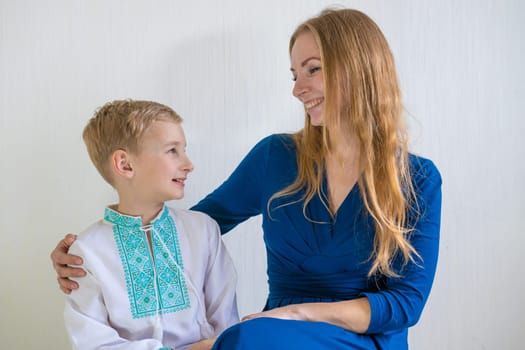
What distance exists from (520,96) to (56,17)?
1.36 meters

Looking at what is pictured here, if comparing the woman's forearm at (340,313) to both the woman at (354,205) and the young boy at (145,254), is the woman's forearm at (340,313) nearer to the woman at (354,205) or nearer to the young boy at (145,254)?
the woman at (354,205)

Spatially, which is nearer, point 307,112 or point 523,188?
point 307,112

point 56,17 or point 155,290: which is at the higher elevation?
point 56,17

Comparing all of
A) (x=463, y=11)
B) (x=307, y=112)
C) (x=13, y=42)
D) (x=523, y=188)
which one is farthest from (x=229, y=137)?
(x=523, y=188)

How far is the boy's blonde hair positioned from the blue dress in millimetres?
321

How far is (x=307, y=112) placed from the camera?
1491mm

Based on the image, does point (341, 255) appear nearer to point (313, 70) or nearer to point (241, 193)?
point (241, 193)

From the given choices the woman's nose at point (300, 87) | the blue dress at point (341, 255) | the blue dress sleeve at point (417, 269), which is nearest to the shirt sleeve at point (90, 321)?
the blue dress at point (341, 255)

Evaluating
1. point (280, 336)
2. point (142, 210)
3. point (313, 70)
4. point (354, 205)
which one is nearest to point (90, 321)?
point (142, 210)

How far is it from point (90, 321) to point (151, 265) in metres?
0.18

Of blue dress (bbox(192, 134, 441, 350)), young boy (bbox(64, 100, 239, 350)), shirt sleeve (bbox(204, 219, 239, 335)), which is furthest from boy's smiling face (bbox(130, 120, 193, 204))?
blue dress (bbox(192, 134, 441, 350))

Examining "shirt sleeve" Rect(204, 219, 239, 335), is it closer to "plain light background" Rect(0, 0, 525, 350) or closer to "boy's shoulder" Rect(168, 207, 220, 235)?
"boy's shoulder" Rect(168, 207, 220, 235)

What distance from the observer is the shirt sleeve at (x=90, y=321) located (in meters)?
1.27

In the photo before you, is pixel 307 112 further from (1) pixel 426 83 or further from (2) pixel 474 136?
(2) pixel 474 136
